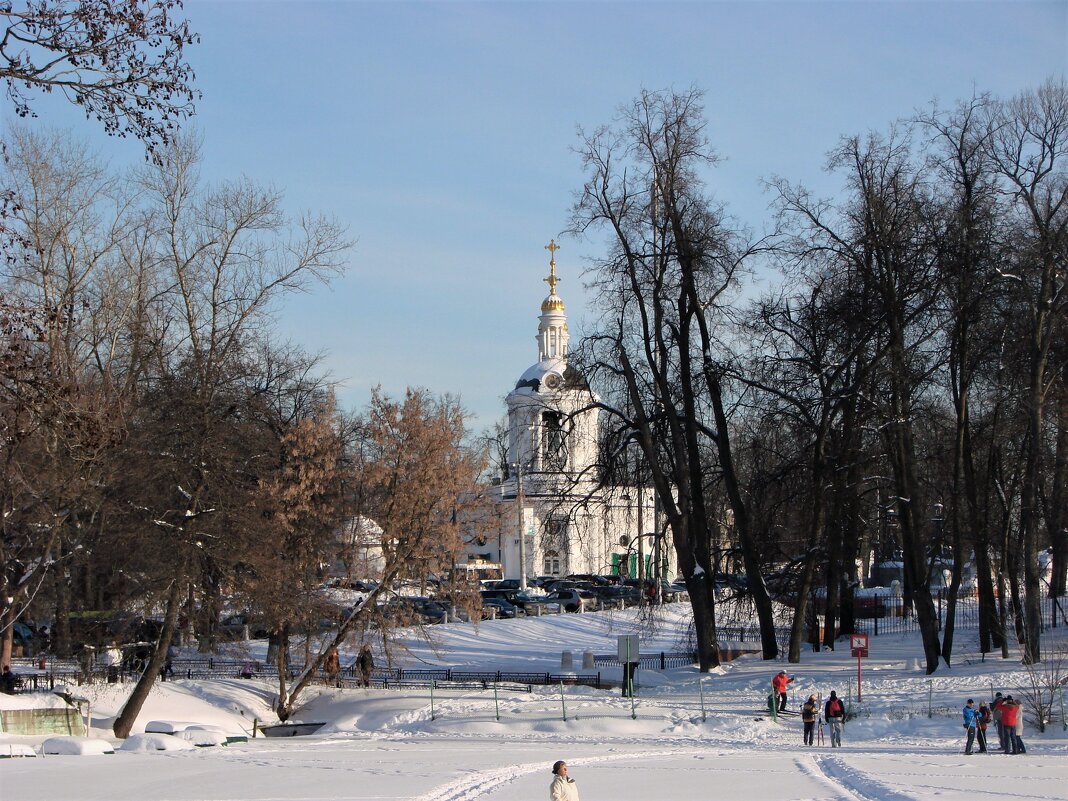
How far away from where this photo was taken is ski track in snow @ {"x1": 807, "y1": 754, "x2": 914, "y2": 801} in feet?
52.9

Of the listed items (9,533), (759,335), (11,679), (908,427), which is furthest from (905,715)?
(9,533)

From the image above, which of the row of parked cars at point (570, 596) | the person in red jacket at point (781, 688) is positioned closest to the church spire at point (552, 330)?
the row of parked cars at point (570, 596)

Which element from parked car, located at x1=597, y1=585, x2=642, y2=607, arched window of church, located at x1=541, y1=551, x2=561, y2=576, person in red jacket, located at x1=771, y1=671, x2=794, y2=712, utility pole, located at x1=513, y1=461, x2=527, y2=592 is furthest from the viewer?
arched window of church, located at x1=541, y1=551, x2=561, y2=576

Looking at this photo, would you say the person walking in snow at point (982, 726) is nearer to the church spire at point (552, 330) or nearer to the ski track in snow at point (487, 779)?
the ski track in snow at point (487, 779)

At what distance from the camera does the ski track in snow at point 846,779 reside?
52.9 ft

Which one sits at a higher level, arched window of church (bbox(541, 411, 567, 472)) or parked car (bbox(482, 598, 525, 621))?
arched window of church (bbox(541, 411, 567, 472))

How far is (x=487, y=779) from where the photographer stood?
18.6 m

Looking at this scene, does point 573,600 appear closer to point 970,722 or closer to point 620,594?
point 620,594

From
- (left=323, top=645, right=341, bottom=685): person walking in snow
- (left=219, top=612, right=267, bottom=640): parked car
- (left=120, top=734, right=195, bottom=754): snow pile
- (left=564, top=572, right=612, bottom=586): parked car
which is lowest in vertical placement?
(left=120, top=734, right=195, bottom=754): snow pile

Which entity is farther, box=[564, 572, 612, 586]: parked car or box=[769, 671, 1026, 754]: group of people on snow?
box=[564, 572, 612, 586]: parked car

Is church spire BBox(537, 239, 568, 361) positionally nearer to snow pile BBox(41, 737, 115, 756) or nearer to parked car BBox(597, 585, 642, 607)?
parked car BBox(597, 585, 642, 607)

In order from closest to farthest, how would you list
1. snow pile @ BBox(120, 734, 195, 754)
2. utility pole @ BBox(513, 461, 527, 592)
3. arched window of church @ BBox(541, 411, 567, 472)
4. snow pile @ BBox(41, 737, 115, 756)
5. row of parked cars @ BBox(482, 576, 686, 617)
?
snow pile @ BBox(41, 737, 115, 756)
snow pile @ BBox(120, 734, 195, 754)
arched window of church @ BBox(541, 411, 567, 472)
utility pole @ BBox(513, 461, 527, 592)
row of parked cars @ BBox(482, 576, 686, 617)

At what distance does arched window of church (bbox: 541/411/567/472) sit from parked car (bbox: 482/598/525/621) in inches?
1004

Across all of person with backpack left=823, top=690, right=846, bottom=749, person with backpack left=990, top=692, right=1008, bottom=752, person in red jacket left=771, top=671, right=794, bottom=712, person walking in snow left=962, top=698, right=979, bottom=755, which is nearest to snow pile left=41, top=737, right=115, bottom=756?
person with backpack left=823, top=690, right=846, bottom=749
